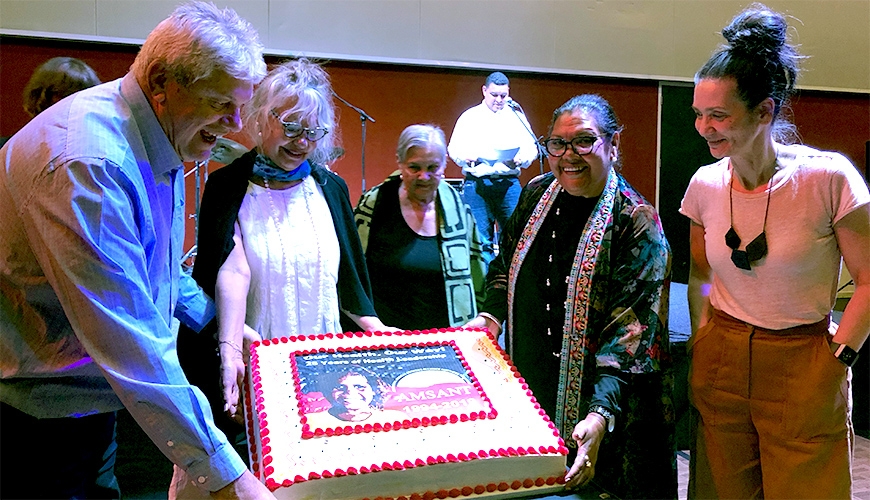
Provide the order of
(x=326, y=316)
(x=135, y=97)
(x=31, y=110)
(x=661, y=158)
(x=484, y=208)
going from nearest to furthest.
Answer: (x=135, y=97) → (x=326, y=316) → (x=31, y=110) → (x=484, y=208) → (x=661, y=158)

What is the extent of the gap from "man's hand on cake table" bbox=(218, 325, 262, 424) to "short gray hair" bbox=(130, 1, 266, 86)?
68 centimetres

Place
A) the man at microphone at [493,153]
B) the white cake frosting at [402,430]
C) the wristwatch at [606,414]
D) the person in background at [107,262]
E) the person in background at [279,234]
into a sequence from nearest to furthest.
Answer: the person in background at [107,262]
the white cake frosting at [402,430]
the wristwatch at [606,414]
the person in background at [279,234]
the man at microphone at [493,153]

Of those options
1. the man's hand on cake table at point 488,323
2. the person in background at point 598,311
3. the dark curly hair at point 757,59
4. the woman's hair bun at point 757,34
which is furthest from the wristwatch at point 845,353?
the man's hand on cake table at point 488,323

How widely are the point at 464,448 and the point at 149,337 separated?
1.98ft

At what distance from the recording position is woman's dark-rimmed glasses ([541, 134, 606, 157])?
5.58ft

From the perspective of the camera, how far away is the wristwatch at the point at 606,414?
1498 millimetres

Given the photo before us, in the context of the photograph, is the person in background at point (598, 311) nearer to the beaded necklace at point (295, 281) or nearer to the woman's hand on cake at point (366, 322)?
the woman's hand on cake at point (366, 322)

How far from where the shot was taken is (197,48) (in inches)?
43.0

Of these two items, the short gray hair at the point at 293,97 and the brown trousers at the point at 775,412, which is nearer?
the brown trousers at the point at 775,412

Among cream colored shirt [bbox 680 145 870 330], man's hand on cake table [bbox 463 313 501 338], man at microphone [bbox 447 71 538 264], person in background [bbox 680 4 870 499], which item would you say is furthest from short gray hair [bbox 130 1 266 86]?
man at microphone [bbox 447 71 538 264]

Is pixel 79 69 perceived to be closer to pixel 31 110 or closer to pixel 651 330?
pixel 31 110

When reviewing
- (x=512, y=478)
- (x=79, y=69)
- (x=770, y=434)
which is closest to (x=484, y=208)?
(x=79, y=69)

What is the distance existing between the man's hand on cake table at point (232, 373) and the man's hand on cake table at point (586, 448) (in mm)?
749

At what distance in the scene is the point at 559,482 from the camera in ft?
4.42
